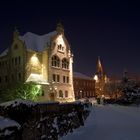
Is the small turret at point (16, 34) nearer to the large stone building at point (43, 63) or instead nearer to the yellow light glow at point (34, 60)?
the large stone building at point (43, 63)

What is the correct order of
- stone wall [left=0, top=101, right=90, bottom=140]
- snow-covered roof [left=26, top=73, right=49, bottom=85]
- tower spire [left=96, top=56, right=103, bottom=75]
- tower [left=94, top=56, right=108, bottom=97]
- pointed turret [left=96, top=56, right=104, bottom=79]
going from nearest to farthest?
stone wall [left=0, top=101, right=90, bottom=140] < snow-covered roof [left=26, top=73, right=49, bottom=85] < tower [left=94, top=56, right=108, bottom=97] < pointed turret [left=96, top=56, right=104, bottom=79] < tower spire [left=96, top=56, right=103, bottom=75]

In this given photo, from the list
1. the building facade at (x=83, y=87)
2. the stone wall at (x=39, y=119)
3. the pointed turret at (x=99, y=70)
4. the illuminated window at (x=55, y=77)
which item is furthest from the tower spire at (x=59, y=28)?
Answer: the pointed turret at (x=99, y=70)

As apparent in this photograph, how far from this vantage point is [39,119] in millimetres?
13883

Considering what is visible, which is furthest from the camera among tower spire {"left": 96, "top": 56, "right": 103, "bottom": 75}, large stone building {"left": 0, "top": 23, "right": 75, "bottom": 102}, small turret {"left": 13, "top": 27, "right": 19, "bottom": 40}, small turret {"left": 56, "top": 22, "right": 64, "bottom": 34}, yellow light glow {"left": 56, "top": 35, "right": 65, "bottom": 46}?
tower spire {"left": 96, "top": 56, "right": 103, "bottom": 75}

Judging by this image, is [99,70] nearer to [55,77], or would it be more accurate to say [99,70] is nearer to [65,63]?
[65,63]

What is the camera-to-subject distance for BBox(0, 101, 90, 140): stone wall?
1156cm

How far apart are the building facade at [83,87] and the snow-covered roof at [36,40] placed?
26.1 metres

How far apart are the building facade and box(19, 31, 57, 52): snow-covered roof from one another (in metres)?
26.1

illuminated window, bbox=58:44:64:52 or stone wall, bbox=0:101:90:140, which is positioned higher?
illuminated window, bbox=58:44:64:52

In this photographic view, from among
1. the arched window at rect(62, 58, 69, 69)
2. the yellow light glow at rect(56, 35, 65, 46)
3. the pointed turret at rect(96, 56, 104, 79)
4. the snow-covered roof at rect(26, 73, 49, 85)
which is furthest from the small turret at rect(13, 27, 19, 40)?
the pointed turret at rect(96, 56, 104, 79)

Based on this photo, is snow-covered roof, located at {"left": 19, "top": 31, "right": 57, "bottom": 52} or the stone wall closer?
the stone wall

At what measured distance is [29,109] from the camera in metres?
12.1

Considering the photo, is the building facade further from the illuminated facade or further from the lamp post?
the lamp post

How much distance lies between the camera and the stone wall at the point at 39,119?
37.9 feet
